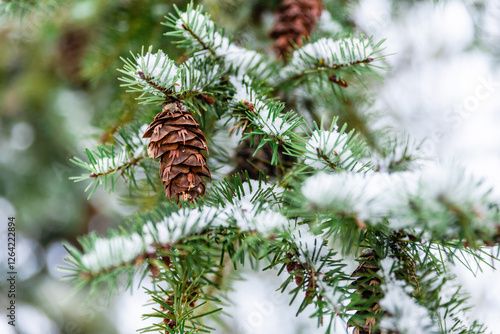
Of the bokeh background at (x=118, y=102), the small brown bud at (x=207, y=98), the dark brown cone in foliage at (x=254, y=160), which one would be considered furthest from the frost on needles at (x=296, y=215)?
the bokeh background at (x=118, y=102)

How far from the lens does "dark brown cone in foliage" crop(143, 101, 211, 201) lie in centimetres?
45

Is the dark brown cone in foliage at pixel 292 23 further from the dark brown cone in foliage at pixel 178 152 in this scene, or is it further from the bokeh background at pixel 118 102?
the dark brown cone in foliage at pixel 178 152

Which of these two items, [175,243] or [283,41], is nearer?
[175,243]

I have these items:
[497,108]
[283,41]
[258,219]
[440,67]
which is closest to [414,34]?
[440,67]

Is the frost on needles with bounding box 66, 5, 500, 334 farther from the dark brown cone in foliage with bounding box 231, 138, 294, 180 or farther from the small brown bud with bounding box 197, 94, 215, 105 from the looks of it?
the dark brown cone in foliage with bounding box 231, 138, 294, 180

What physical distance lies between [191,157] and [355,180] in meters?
0.21

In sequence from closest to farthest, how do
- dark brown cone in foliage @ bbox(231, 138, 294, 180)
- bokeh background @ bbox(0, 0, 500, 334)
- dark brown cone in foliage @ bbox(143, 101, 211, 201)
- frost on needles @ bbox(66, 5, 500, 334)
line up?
frost on needles @ bbox(66, 5, 500, 334) < dark brown cone in foliage @ bbox(143, 101, 211, 201) < dark brown cone in foliage @ bbox(231, 138, 294, 180) < bokeh background @ bbox(0, 0, 500, 334)

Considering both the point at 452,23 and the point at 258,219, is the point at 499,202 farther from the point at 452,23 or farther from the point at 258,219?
the point at 452,23

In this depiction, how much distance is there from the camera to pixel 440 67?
1.54 meters

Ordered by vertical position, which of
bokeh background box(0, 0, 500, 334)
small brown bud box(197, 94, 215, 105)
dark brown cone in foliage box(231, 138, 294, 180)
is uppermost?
bokeh background box(0, 0, 500, 334)

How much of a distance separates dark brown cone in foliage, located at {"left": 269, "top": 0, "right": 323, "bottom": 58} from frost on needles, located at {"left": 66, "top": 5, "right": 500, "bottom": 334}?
15 centimetres

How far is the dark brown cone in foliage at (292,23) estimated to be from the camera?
739 mm

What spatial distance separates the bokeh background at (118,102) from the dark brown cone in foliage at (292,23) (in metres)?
0.14

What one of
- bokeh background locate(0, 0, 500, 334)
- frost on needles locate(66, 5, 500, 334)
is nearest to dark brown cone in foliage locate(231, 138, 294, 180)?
frost on needles locate(66, 5, 500, 334)
